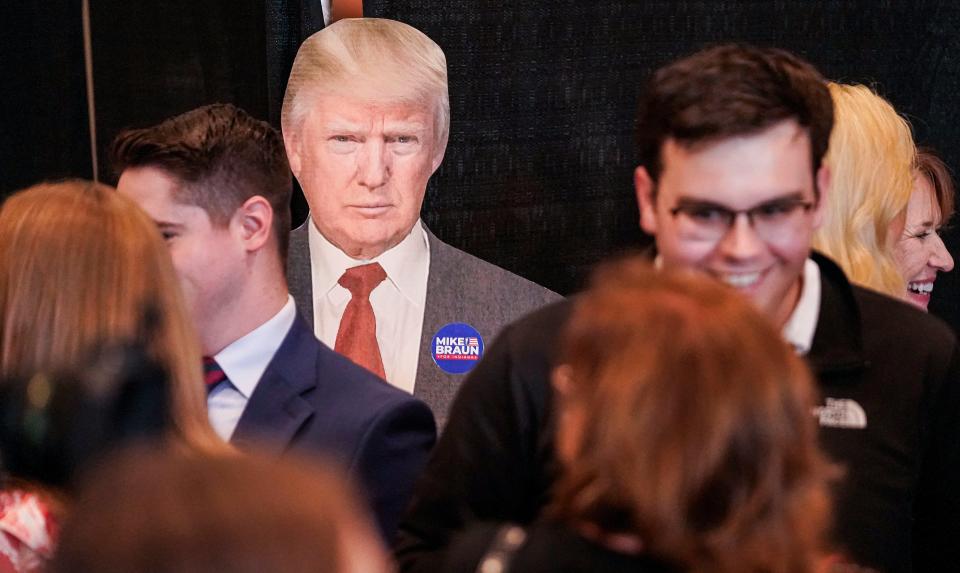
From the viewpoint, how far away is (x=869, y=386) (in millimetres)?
2051

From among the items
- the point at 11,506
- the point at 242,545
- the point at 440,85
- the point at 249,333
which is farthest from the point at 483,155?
the point at 242,545

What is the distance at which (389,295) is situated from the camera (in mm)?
3217

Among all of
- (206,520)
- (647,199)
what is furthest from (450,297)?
(206,520)

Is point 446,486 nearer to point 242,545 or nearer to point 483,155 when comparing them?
point 242,545

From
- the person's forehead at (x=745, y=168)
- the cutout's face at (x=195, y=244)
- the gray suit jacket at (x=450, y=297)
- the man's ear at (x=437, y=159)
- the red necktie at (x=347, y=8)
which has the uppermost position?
the red necktie at (x=347, y=8)

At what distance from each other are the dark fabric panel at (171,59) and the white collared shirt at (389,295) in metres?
0.42

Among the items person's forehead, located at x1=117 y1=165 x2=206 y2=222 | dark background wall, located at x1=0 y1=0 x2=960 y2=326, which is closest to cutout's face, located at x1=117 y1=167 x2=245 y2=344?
person's forehead, located at x1=117 y1=165 x2=206 y2=222

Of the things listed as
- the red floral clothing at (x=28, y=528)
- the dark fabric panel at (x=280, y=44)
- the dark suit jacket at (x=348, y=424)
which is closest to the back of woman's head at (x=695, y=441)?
the red floral clothing at (x=28, y=528)

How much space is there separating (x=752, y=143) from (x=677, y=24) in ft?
4.73

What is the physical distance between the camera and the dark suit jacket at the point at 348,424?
7.55 feet

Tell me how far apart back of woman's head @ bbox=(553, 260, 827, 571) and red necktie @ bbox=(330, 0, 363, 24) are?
194 cm

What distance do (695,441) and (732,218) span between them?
2.48 ft

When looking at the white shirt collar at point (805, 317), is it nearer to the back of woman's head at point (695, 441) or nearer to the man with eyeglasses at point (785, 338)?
the man with eyeglasses at point (785, 338)

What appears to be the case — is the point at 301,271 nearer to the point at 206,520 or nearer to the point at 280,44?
the point at 280,44
